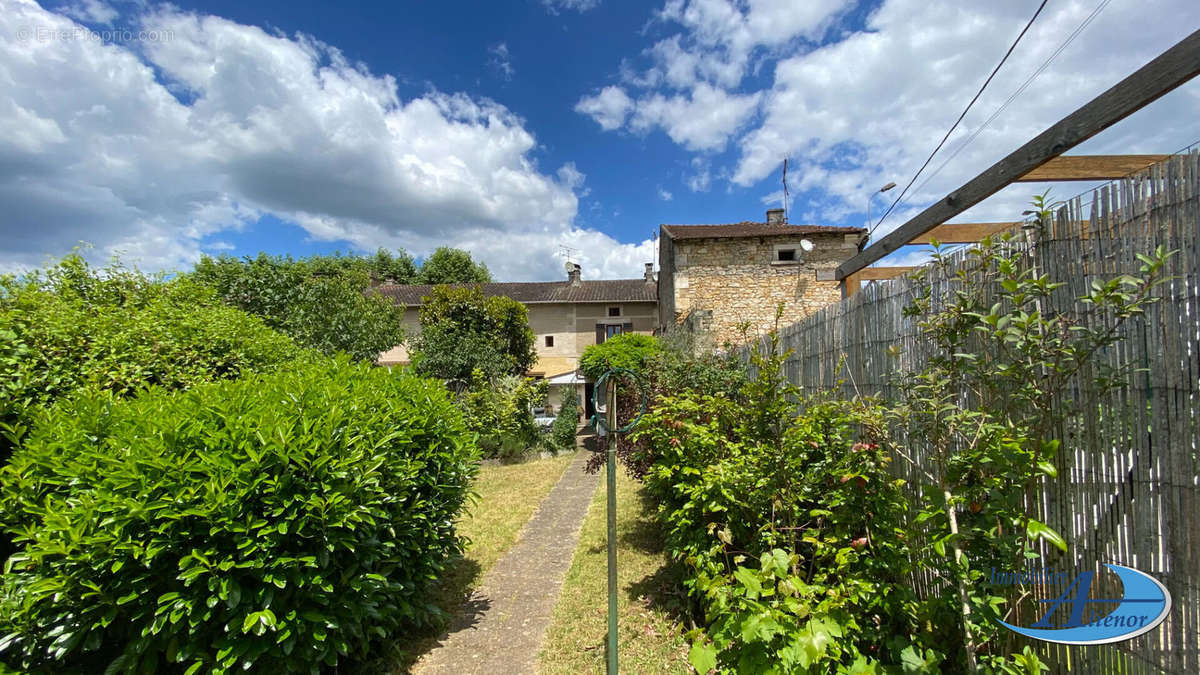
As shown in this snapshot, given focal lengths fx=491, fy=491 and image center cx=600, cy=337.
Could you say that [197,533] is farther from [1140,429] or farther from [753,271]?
[753,271]

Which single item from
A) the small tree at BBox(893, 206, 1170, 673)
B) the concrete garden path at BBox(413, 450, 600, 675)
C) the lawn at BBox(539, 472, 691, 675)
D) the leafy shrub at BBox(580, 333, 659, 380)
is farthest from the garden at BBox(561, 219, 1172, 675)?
the leafy shrub at BBox(580, 333, 659, 380)

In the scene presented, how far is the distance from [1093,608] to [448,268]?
42148mm

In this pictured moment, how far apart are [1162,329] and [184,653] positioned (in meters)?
4.64

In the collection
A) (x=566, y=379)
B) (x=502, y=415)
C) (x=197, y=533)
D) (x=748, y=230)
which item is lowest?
(x=502, y=415)

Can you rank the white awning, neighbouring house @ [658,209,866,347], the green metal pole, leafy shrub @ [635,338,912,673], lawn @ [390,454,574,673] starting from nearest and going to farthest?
leafy shrub @ [635,338,912,673] < the green metal pole < lawn @ [390,454,574,673] < neighbouring house @ [658,209,866,347] < the white awning

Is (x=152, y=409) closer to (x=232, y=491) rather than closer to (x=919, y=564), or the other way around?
(x=232, y=491)

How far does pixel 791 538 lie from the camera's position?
10.2 feet

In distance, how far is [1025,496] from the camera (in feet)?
7.39

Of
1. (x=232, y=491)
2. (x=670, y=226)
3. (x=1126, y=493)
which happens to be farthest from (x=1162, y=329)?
(x=670, y=226)

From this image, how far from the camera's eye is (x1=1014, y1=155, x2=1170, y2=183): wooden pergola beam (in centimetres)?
331

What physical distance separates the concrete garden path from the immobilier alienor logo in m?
3.10

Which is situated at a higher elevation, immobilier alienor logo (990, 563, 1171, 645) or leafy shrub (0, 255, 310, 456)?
leafy shrub (0, 255, 310, 456)

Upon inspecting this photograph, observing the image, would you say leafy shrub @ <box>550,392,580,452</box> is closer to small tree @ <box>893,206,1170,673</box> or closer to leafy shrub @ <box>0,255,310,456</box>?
leafy shrub @ <box>0,255,310,456</box>

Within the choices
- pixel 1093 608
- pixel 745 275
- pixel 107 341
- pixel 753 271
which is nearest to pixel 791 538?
pixel 1093 608
